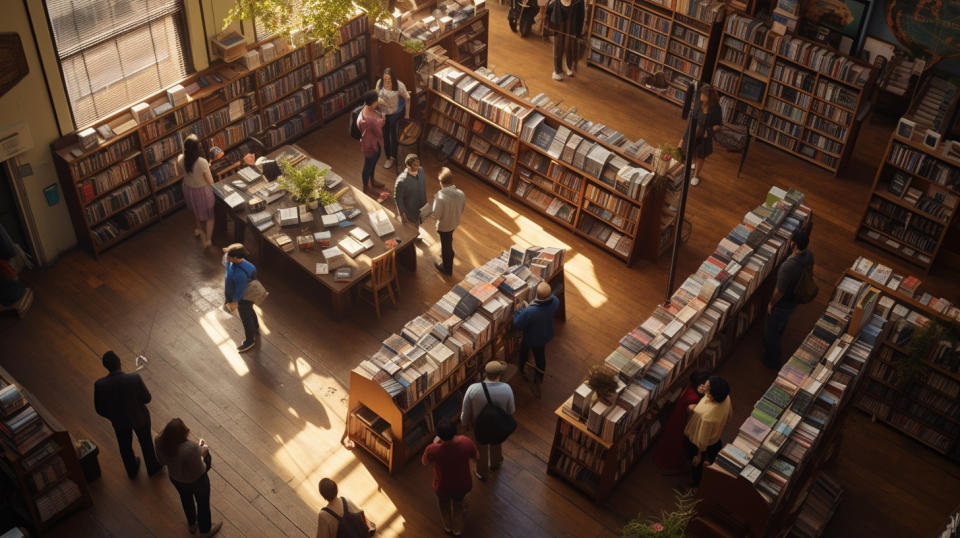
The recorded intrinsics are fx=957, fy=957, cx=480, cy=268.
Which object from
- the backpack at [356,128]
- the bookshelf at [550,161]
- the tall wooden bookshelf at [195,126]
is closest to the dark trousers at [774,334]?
the bookshelf at [550,161]

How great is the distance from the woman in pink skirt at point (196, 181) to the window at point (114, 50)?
42.7 inches

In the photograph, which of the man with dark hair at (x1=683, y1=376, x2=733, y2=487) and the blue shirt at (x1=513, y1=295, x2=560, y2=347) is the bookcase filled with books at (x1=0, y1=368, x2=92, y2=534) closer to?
the blue shirt at (x1=513, y1=295, x2=560, y2=347)

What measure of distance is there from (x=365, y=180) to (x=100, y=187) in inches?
150

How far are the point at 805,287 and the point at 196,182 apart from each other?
26.7 ft

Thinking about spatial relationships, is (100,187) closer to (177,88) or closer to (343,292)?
(177,88)

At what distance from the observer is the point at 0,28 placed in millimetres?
11359

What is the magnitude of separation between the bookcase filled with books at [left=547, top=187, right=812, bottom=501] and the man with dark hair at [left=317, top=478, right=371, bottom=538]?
8.48 ft

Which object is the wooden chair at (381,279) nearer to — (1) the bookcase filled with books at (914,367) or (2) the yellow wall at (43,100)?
(2) the yellow wall at (43,100)

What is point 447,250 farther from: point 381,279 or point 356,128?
point 356,128

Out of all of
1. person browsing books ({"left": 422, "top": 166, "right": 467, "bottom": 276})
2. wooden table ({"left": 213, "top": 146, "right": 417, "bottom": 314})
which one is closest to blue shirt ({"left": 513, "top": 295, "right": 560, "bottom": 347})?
person browsing books ({"left": 422, "top": 166, "right": 467, "bottom": 276})

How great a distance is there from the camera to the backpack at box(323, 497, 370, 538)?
345 inches

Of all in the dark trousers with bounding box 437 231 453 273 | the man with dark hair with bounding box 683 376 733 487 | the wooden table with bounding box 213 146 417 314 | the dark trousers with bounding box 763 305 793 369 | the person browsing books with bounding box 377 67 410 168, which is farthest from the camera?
the person browsing books with bounding box 377 67 410 168

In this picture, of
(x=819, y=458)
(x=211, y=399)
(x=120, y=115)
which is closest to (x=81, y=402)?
(x=211, y=399)

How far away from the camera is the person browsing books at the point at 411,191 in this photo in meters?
13.0
